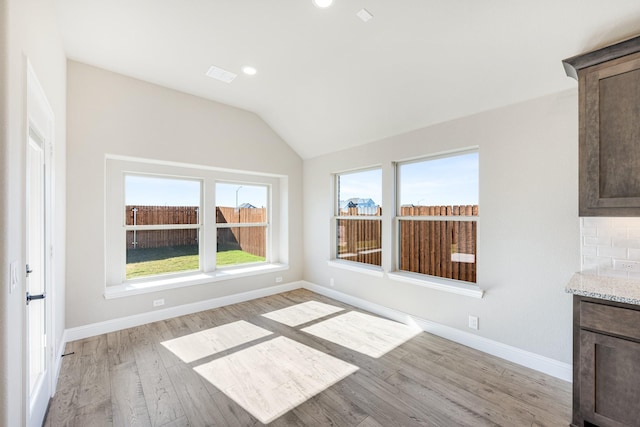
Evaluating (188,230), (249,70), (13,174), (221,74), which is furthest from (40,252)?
(249,70)

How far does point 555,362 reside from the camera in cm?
239

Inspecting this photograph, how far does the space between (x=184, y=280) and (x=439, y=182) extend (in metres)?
3.64

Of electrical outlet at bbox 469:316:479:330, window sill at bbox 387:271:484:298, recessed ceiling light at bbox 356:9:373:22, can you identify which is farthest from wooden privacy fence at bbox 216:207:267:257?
electrical outlet at bbox 469:316:479:330

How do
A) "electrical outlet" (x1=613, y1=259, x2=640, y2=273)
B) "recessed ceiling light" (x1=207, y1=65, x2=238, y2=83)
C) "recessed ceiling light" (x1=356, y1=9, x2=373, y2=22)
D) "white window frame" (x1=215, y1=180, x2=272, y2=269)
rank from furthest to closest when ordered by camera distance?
"white window frame" (x1=215, y1=180, x2=272, y2=269) < "recessed ceiling light" (x1=207, y1=65, x2=238, y2=83) < "recessed ceiling light" (x1=356, y1=9, x2=373, y2=22) < "electrical outlet" (x1=613, y1=259, x2=640, y2=273)

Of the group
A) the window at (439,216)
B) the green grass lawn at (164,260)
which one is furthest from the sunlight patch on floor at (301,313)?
the green grass lawn at (164,260)

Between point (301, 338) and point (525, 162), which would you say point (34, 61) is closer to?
point (301, 338)

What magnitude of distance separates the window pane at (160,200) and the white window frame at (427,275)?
9.76 feet

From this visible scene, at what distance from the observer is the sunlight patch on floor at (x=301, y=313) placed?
3.61 metres

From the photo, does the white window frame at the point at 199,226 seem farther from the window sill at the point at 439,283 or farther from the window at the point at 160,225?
the window sill at the point at 439,283

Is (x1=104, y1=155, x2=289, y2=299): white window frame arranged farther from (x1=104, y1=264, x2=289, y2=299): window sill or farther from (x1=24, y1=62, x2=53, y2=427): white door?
(x1=24, y1=62, x2=53, y2=427): white door

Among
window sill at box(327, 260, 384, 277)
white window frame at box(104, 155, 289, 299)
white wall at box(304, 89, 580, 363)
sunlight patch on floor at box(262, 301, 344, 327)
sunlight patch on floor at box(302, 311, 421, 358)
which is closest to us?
white wall at box(304, 89, 580, 363)

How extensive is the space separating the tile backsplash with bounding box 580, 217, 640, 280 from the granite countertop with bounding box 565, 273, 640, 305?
0.37 feet

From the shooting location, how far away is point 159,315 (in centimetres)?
360

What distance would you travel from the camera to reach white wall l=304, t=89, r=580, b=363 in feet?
7.68
